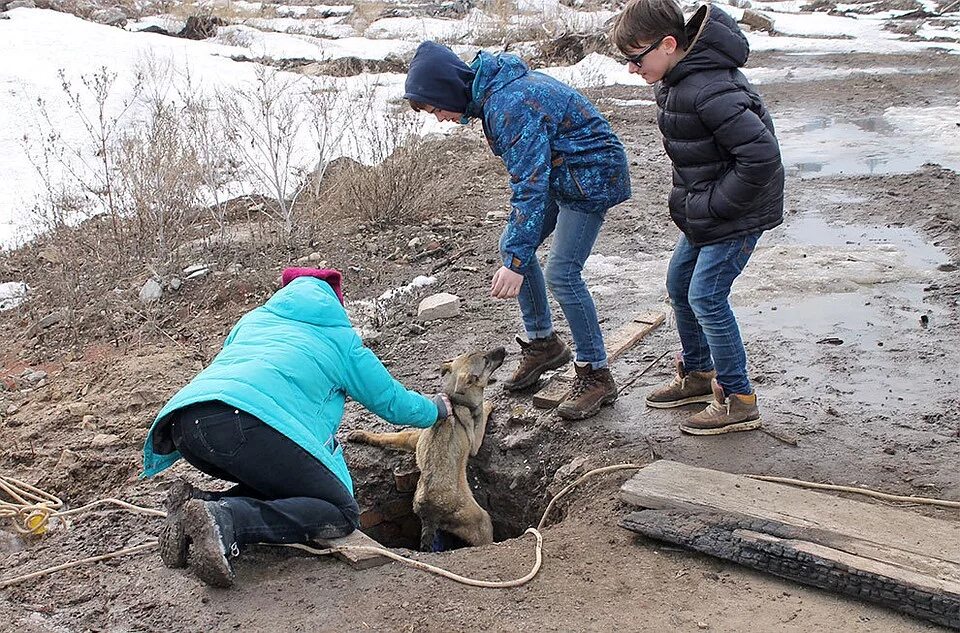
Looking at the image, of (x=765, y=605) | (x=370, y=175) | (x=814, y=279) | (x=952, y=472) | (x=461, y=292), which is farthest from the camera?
(x=370, y=175)

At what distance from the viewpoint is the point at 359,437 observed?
16.0 ft

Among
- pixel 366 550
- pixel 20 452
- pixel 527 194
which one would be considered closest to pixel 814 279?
pixel 527 194

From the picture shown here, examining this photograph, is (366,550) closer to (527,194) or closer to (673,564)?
(673,564)

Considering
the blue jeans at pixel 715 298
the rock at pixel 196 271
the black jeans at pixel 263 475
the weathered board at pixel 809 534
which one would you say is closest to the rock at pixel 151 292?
the rock at pixel 196 271

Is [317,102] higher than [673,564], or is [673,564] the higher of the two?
[317,102]

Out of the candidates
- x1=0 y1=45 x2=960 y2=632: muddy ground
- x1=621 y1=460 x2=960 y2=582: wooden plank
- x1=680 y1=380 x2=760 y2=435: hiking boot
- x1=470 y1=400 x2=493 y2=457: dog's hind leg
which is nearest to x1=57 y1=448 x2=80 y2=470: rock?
x1=0 y1=45 x2=960 y2=632: muddy ground

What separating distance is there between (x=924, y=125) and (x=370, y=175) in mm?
7739

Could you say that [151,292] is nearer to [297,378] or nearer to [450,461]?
[450,461]

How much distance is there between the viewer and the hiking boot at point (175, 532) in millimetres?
3336

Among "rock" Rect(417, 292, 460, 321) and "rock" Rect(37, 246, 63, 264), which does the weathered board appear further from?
"rock" Rect(37, 246, 63, 264)

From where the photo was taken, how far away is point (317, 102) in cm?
995

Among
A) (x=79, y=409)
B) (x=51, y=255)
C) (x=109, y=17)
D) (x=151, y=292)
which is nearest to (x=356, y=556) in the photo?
(x=79, y=409)

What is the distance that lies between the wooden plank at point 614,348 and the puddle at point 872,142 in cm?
460

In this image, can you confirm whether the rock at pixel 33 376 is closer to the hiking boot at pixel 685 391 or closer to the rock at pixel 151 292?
the rock at pixel 151 292
